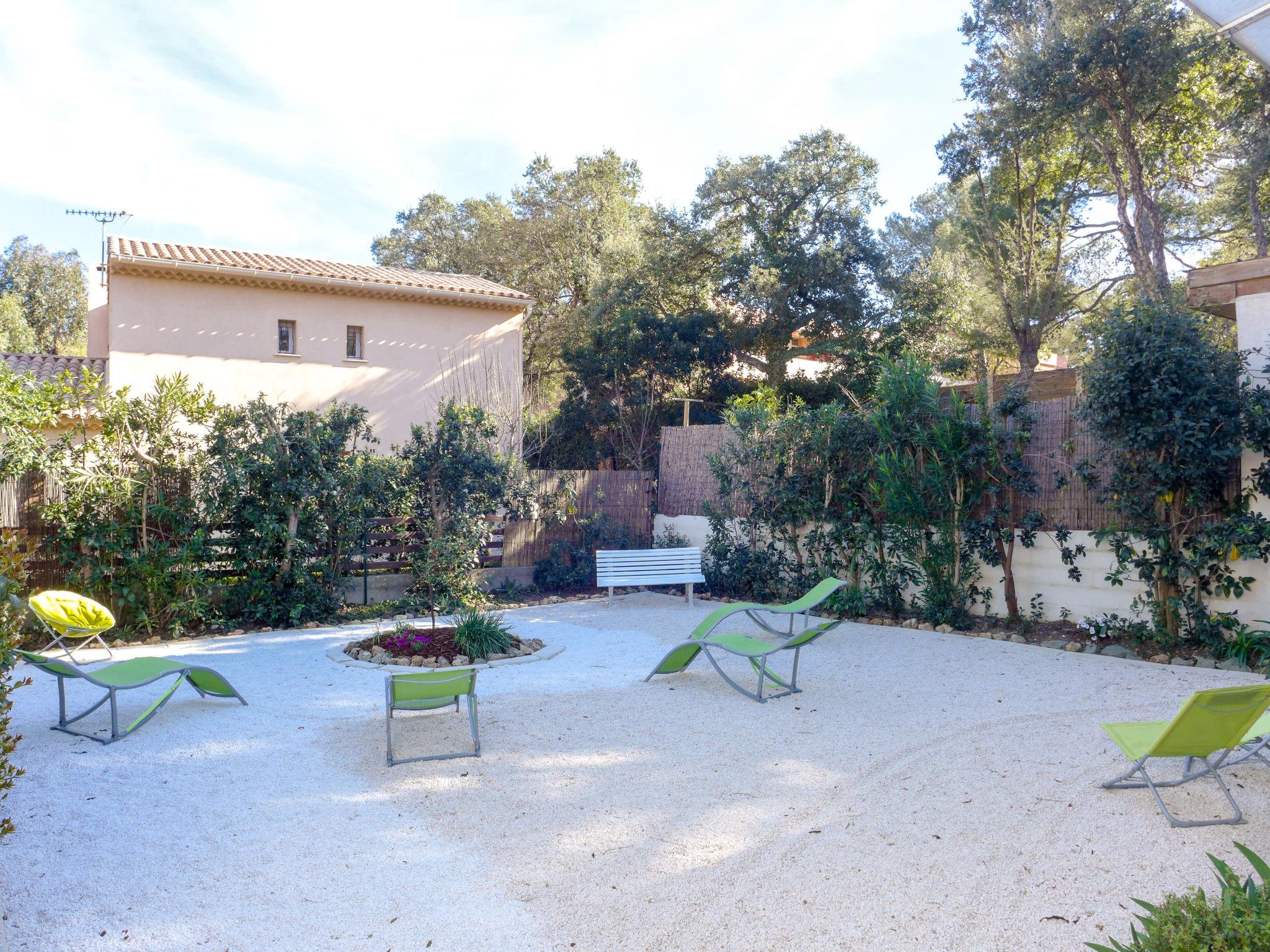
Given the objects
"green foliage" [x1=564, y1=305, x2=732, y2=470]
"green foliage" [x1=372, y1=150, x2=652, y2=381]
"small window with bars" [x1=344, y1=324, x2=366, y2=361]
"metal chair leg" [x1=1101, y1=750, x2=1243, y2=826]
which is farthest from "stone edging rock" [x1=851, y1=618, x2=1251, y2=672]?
"green foliage" [x1=372, y1=150, x2=652, y2=381]

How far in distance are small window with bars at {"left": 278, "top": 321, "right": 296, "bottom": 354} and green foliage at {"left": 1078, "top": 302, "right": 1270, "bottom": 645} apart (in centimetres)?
1575

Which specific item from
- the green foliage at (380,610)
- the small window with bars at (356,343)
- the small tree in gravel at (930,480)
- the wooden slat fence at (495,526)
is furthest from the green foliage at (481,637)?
the small window with bars at (356,343)

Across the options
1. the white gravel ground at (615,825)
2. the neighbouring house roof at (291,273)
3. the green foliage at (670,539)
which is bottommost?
the white gravel ground at (615,825)

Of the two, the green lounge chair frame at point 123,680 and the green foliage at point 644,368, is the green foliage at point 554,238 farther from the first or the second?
the green lounge chair frame at point 123,680

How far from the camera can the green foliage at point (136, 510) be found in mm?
8391

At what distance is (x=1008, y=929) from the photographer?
9.86 feet

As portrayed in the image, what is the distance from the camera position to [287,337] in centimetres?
1814

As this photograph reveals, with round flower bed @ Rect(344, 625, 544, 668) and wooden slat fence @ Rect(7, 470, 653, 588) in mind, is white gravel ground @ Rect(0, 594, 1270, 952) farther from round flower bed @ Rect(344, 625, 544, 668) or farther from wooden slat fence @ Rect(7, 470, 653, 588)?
wooden slat fence @ Rect(7, 470, 653, 588)

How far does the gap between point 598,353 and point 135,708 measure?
1752 cm

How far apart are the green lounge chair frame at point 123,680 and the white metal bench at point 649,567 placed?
17.8ft

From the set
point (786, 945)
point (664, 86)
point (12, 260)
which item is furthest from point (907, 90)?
point (12, 260)

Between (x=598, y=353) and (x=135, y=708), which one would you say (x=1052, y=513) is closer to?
(x=135, y=708)

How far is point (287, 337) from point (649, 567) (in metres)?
11.4

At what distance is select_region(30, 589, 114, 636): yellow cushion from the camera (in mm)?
6891
